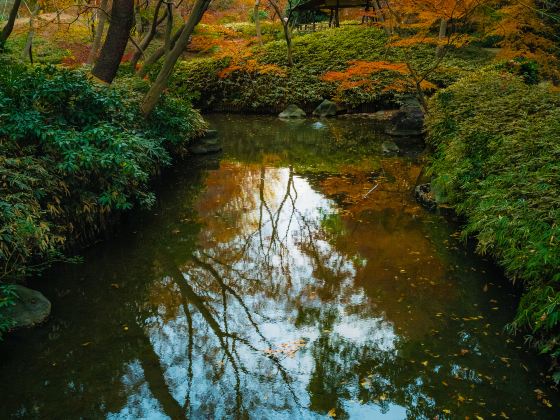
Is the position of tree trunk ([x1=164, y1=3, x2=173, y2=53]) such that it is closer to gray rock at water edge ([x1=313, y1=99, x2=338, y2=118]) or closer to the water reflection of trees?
the water reflection of trees

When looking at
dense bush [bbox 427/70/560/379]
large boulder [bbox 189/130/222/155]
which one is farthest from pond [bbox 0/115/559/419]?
large boulder [bbox 189/130/222/155]

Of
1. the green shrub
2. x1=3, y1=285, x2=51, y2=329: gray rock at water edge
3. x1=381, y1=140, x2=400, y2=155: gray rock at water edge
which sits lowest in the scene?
x1=3, y1=285, x2=51, y2=329: gray rock at water edge

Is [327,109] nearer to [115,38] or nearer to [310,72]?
[310,72]

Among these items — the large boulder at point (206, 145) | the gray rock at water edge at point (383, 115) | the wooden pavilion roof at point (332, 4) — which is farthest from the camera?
the wooden pavilion roof at point (332, 4)

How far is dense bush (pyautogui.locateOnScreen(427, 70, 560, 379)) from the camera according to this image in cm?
360

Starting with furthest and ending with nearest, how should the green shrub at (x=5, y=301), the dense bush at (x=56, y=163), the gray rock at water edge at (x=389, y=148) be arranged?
the gray rock at water edge at (x=389, y=148), the dense bush at (x=56, y=163), the green shrub at (x=5, y=301)

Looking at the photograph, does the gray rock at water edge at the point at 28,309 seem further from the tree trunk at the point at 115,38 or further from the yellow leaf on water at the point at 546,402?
the tree trunk at the point at 115,38

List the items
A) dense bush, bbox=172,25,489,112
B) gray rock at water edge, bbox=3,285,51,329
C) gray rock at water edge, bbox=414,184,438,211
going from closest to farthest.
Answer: gray rock at water edge, bbox=3,285,51,329, gray rock at water edge, bbox=414,184,438,211, dense bush, bbox=172,25,489,112

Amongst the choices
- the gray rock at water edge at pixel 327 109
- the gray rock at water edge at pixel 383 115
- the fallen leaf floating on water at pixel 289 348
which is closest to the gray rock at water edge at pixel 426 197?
the fallen leaf floating on water at pixel 289 348

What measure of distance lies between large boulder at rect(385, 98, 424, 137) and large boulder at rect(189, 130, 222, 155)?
212 inches

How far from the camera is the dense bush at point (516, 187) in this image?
3598 mm

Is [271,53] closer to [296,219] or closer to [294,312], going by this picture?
[296,219]

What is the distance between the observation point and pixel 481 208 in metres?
5.14

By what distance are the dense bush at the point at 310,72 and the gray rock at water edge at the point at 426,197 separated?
9688mm
